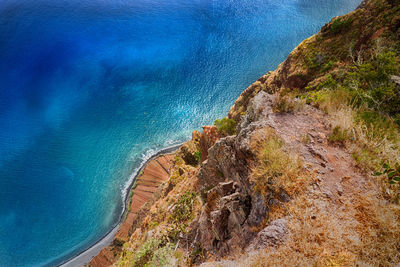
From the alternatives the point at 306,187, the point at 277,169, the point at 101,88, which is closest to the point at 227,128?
the point at 277,169

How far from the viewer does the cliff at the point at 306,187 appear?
4.47 metres

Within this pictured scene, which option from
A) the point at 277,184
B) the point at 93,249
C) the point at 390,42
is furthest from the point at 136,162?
the point at 390,42

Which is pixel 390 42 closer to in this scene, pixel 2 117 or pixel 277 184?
pixel 277 184

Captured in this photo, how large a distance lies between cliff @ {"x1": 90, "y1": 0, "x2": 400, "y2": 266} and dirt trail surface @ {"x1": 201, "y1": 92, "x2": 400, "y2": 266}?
0.02 m

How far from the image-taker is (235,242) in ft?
20.3

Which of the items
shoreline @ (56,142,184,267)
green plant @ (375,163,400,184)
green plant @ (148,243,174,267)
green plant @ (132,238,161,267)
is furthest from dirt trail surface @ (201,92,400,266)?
shoreline @ (56,142,184,267)

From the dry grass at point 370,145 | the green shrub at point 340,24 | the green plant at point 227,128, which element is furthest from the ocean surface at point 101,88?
the dry grass at point 370,145

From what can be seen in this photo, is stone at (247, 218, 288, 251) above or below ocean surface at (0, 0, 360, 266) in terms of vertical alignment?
below

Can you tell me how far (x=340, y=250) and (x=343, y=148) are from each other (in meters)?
3.51

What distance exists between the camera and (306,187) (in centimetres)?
546

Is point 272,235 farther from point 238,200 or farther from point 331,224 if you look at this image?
point 238,200

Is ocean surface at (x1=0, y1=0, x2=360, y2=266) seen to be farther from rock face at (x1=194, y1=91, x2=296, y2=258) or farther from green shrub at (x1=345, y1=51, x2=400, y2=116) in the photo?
green shrub at (x1=345, y1=51, x2=400, y2=116)

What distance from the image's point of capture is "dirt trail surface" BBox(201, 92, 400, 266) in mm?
4168

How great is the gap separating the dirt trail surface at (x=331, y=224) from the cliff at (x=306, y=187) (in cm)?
2
